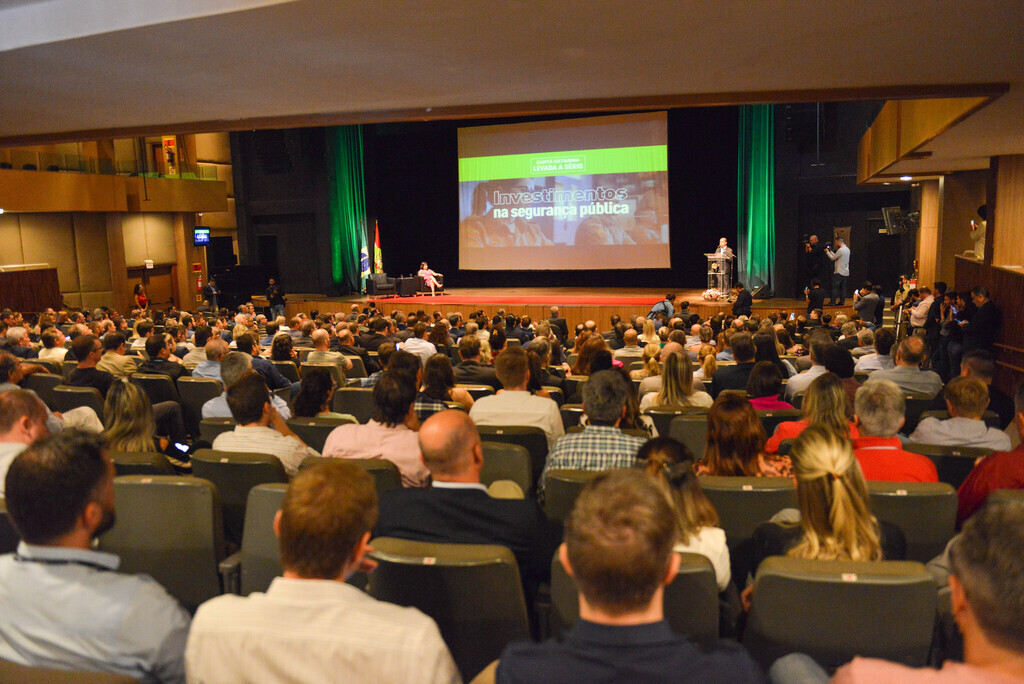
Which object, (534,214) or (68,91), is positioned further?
(534,214)

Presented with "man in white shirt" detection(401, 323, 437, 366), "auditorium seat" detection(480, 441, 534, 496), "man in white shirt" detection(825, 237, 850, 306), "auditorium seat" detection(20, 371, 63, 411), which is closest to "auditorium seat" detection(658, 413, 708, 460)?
"auditorium seat" detection(480, 441, 534, 496)

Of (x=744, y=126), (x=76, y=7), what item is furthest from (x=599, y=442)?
(x=744, y=126)

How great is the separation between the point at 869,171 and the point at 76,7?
11.5 meters

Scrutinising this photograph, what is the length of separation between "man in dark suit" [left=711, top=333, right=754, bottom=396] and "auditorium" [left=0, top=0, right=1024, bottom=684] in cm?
3

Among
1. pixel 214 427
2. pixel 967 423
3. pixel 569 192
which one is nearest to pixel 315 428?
pixel 214 427

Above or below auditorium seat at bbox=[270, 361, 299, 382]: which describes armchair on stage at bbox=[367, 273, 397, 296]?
above

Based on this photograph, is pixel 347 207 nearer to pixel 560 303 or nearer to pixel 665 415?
pixel 560 303

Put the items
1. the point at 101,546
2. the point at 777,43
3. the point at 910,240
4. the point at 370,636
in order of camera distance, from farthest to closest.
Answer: the point at 910,240 < the point at 777,43 < the point at 101,546 < the point at 370,636

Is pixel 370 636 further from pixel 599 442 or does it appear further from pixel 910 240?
pixel 910 240

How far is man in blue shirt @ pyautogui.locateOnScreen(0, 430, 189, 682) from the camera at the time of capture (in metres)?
1.64

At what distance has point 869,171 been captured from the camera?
12.2 metres

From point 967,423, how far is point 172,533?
347 centimetres

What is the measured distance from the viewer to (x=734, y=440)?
2857 mm

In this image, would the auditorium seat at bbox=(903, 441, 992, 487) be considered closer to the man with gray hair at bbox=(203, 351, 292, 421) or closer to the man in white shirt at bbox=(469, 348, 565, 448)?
the man in white shirt at bbox=(469, 348, 565, 448)
